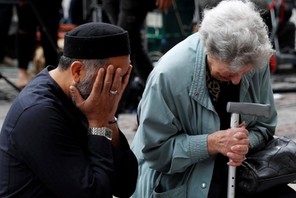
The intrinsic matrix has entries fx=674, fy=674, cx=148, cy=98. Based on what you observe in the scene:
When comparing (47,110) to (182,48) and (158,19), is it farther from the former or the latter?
(158,19)

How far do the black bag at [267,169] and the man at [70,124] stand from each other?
0.67m

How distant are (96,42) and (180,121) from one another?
67 centimetres

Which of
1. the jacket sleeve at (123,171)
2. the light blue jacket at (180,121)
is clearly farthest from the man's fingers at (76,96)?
the light blue jacket at (180,121)

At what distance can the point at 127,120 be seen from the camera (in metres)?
5.97

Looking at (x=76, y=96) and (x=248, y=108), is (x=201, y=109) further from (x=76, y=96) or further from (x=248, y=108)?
(x=76, y=96)

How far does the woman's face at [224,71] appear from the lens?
8.59ft

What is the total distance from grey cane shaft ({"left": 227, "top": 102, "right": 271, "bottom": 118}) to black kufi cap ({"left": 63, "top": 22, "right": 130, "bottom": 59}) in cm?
48

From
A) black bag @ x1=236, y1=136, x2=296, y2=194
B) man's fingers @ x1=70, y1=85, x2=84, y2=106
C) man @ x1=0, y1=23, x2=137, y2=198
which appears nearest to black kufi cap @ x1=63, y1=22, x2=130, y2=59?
man @ x1=0, y1=23, x2=137, y2=198

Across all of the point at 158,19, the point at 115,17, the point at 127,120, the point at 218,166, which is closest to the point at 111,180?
the point at 218,166

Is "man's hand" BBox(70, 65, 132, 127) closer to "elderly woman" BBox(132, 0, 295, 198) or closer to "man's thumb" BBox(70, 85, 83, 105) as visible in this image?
"man's thumb" BBox(70, 85, 83, 105)

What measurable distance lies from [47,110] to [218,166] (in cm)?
92

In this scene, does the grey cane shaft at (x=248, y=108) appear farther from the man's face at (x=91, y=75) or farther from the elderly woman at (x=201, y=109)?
the man's face at (x=91, y=75)

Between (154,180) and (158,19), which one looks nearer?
(154,180)

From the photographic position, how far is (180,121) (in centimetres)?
280
